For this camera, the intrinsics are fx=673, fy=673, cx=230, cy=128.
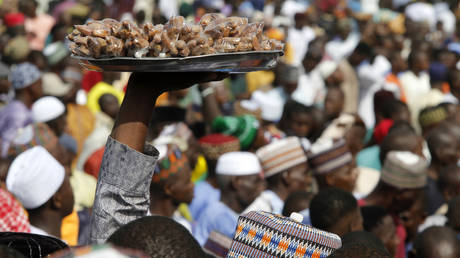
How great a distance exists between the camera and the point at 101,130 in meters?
6.52

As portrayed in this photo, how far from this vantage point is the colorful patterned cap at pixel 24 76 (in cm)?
725

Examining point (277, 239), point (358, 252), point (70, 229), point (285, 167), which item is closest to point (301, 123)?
point (285, 167)

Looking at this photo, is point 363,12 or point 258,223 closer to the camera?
point 258,223

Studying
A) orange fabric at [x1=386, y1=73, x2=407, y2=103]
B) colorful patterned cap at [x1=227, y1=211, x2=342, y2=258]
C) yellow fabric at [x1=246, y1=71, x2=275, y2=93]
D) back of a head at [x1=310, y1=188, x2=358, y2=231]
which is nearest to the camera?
colorful patterned cap at [x1=227, y1=211, x2=342, y2=258]

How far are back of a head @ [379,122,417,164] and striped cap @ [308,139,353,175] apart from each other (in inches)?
17.2

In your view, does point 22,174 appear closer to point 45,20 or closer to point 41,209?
point 41,209

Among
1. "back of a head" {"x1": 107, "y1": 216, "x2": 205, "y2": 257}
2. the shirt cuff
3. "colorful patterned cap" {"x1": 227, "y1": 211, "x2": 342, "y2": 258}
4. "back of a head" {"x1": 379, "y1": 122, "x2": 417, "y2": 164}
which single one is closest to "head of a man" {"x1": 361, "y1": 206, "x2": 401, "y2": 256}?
"back of a head" {"x1": 379, "y1": 122, "x2": 417, "y2": 164}

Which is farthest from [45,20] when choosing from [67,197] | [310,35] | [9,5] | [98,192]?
[98,192]

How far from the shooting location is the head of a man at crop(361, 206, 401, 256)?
14.6 feet

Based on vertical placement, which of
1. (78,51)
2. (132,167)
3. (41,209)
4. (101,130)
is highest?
(78,51)

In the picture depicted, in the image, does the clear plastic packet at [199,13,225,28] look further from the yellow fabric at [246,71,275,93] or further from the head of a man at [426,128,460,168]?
the yellow fabric at [246,71,275,93]

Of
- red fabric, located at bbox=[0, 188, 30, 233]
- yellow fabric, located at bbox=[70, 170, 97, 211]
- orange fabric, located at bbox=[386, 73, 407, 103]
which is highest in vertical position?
red fabric, located at bbox=[0, 188, 30, 233]

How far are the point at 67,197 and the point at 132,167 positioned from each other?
1.93m

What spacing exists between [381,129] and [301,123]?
870 millimetres
